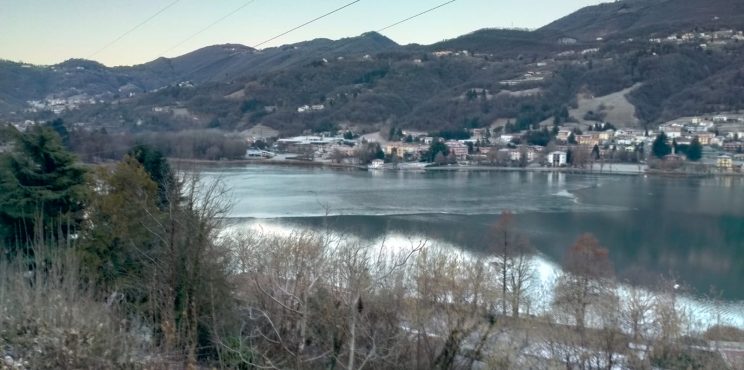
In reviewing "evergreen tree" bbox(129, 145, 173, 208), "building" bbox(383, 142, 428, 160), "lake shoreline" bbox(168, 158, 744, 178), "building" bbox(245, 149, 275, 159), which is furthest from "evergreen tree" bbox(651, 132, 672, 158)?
A: "evergreen tree" bbox(129, 145, 173, 208)

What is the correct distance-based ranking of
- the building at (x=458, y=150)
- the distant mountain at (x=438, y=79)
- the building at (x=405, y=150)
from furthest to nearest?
the building at (x=405, y=150) < the building at (x=458, y=150) < the distant mountain at (x=438, y=79)

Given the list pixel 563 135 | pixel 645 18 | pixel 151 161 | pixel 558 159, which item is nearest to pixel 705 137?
pixel 563 135

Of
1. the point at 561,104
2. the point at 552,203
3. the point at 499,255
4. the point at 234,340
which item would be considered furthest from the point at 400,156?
the point at 234,340

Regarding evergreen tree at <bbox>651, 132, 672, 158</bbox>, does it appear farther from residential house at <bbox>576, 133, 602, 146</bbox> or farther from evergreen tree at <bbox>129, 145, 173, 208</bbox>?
evergreen tree at <bbox>129, 145, 173, 208</bbox>

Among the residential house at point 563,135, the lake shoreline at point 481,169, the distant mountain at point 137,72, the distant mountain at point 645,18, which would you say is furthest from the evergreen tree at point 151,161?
the distant mountain at point 645,18

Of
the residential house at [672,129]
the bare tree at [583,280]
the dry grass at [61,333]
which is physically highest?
the residential house at [672,129]

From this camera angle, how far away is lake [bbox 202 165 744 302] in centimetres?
855

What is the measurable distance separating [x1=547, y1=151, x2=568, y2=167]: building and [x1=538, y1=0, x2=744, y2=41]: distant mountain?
2308 centimetres

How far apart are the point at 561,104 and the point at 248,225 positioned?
81.8 feet

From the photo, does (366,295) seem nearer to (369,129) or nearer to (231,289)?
(231,289)

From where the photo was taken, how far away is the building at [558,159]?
848 inches

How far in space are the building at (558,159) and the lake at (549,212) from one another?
3077 mm

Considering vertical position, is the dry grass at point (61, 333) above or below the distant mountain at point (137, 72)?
below

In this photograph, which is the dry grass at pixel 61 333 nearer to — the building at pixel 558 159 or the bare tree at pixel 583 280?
the bare tree at pixel 583 280
